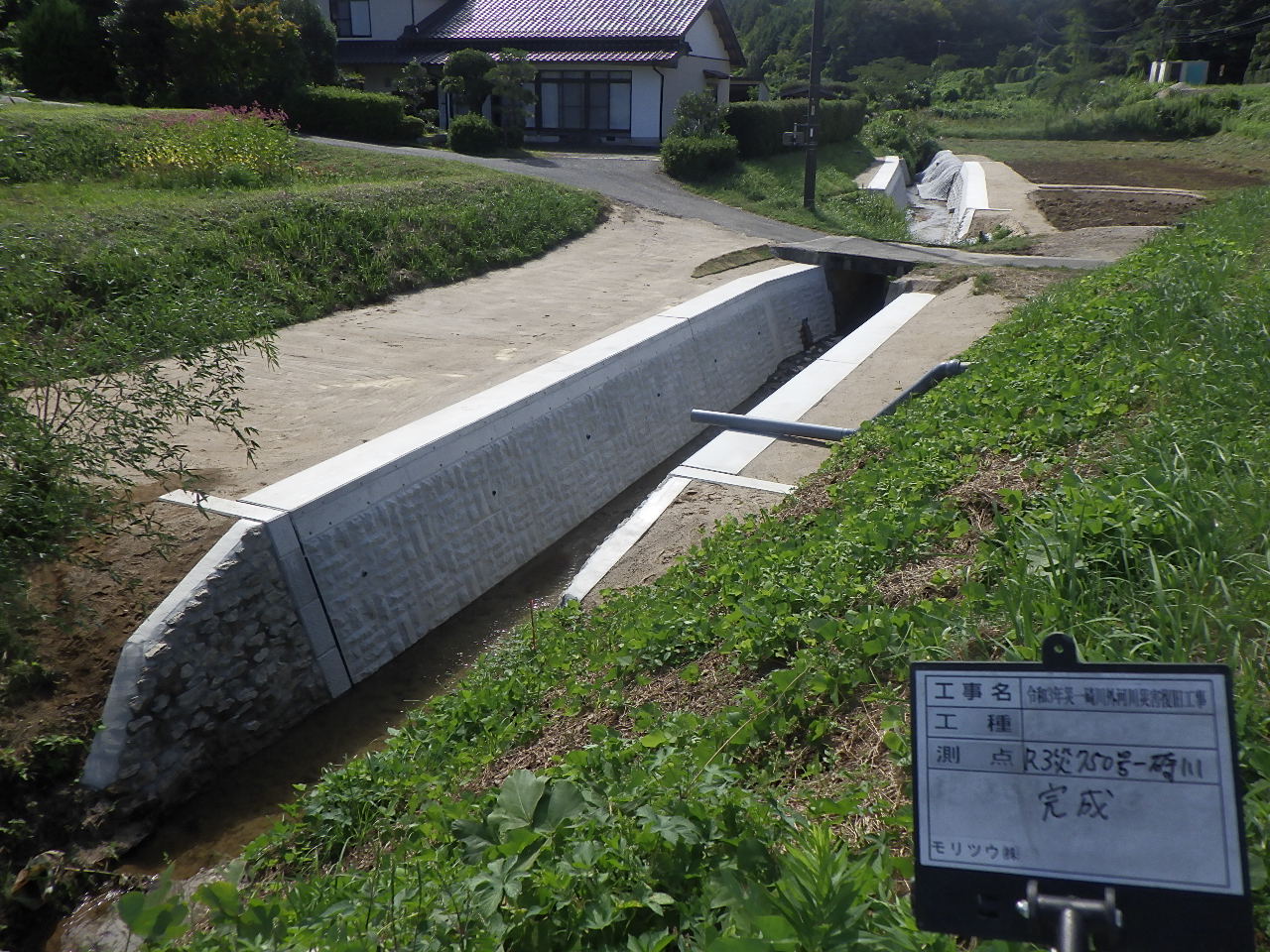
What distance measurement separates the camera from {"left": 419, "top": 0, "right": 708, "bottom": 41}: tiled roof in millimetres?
31359

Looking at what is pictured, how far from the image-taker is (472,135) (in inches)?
974

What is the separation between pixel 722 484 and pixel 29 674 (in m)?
4.45

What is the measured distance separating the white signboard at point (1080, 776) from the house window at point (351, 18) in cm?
3811

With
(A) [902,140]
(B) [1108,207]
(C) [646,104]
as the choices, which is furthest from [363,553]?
(A) [902,140]

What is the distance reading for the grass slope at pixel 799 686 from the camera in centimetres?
240

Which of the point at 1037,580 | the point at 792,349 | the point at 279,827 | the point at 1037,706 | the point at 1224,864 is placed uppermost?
the point at 1037,706

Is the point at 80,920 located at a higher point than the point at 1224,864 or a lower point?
lower

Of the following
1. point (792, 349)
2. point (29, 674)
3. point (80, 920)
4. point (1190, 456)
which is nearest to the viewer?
point (1190, 456)

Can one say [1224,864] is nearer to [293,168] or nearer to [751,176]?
[293,168]

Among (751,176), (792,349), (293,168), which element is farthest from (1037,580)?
(751,176)

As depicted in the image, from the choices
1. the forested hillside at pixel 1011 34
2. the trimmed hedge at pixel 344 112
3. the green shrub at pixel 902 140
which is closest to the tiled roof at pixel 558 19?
the trimmed hedge at pixel 344 112

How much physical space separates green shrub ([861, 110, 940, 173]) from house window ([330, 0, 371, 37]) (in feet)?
61.6

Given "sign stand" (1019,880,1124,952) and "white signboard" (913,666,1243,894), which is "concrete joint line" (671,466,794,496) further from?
"sign stand" (1019,880,1124,952)

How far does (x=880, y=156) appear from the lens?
35.6 m
